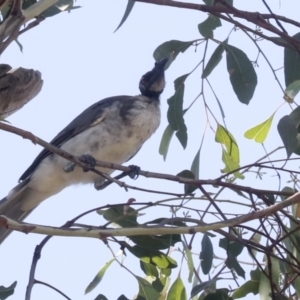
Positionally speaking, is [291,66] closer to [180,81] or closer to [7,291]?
[180,81]

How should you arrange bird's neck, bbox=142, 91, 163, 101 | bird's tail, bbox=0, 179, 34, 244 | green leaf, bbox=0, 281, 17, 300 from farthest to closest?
bird's neck, bbox=142, 91, 163, 101 < bird's tail, bbox=0, 179, 34, 244 < green leaf, bbox=0, 281, 17, 300

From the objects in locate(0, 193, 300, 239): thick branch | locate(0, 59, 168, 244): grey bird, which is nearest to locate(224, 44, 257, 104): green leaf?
locate(0, 193, 300, 239): thick branch

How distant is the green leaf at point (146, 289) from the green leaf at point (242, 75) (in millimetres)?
655

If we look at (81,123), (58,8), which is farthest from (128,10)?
(81,123)

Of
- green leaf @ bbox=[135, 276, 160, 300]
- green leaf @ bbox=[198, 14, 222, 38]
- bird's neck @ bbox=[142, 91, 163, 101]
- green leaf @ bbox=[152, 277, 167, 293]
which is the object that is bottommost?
green leaf @ bbox=[135, 276, 160, 300]

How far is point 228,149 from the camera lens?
8.76 ft

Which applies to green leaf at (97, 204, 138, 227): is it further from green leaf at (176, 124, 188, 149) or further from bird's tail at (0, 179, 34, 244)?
bird's tail at (0, 179, 34, 244)

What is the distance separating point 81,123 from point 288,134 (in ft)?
5.80

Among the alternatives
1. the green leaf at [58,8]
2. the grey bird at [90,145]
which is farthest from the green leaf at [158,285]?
the grey bird at [90,145]

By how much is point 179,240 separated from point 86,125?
153 centimetres

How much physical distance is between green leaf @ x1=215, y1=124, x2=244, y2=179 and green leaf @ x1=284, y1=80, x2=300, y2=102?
1.09 feet

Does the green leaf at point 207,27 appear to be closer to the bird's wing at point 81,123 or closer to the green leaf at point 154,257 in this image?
the green leaf at point 154,257

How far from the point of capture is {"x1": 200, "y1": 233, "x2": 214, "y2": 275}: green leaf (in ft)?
7.74

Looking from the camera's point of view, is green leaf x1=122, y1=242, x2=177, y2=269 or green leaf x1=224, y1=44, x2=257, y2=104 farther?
green leaf x1=224, y1=44, x2=257, y2=104
